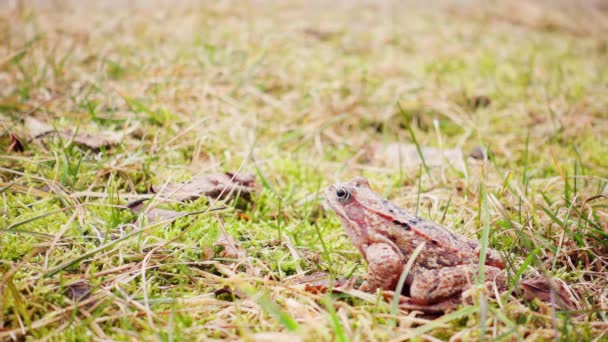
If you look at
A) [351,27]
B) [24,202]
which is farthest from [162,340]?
[351,27]

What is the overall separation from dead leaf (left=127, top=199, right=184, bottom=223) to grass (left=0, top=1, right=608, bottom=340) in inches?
2.4

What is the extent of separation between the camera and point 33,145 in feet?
10.5

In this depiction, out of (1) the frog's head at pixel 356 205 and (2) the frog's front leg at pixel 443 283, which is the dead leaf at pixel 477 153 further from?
(2) the frog's front leg at pixel 443 283

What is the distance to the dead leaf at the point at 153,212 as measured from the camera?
2634 millimetres

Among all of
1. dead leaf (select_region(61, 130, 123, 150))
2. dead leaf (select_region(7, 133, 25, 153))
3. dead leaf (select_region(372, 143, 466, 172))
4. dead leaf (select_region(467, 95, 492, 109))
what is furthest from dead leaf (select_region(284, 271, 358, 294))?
dead leaf (select_region(467, 95, 492, 109))

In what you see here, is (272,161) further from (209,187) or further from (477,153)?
(477,153)

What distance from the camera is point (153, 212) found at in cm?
270

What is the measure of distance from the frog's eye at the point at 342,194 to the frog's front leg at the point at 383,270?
40 centimetres

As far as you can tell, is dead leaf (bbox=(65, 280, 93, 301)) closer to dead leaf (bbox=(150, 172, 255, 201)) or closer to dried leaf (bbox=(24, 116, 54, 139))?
dead leaf (bbox=(150, 172, 255, 201))

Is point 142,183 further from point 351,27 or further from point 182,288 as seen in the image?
point 351,27

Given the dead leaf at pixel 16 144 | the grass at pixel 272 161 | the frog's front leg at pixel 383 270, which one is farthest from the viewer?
the dead leaf at pixel 16 144

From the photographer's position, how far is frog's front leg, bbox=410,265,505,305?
6.60 feet

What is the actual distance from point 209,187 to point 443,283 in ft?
5.32

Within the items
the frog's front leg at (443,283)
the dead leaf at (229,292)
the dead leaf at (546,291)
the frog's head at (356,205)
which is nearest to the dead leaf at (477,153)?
the frog's head at (356,205)
